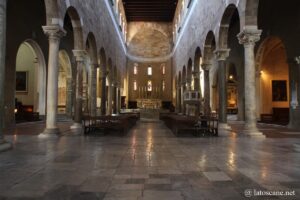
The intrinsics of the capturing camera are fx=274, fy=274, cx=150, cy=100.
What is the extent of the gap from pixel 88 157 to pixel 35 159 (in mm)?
1054

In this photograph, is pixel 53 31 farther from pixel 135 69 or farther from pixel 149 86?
pixel 135 69

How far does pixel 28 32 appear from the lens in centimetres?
1514

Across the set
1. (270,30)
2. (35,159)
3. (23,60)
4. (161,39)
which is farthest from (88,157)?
(161,39)

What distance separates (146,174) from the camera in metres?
4.48

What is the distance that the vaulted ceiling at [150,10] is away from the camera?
31653 millimetres

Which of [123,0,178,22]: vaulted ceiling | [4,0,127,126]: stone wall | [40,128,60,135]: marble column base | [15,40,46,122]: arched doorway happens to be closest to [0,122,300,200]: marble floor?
[40,128,60,135]: marble column base

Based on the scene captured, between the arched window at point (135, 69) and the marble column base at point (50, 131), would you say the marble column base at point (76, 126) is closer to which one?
the marble column base at point (50, 131)

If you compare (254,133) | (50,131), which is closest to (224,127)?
(254,133)

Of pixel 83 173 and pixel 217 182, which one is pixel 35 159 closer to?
pixel 83 173

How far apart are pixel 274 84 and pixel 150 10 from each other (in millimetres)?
19811

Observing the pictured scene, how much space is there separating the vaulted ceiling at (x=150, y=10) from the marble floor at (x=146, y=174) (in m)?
27.7

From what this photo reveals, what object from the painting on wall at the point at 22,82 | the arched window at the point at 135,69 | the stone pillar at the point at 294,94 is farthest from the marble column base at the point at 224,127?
the arched window at the point at 135,69

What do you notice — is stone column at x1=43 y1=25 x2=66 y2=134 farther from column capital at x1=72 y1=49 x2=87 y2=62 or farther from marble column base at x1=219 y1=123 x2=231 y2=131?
marble column base at x1=219 y1=123 x2=231 y2=131

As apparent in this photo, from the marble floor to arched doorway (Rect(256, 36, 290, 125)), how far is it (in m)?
13.4
